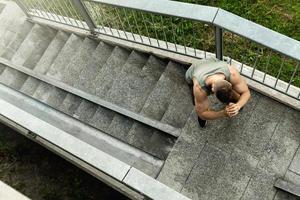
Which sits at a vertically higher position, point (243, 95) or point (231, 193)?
point (243, 95)

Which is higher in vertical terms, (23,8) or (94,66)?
(23,8)

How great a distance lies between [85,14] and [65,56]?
4.11 feet

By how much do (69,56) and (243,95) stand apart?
12.0 feet

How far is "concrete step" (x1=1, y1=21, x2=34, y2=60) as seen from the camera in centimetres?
833

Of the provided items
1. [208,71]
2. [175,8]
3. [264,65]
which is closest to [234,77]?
[208,71]

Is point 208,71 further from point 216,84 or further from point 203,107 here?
Answer: point 203,107

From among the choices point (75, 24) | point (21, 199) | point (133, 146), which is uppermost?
point (75, 24)

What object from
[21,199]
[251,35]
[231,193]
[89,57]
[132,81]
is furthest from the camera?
[89,57]

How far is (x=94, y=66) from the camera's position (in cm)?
726

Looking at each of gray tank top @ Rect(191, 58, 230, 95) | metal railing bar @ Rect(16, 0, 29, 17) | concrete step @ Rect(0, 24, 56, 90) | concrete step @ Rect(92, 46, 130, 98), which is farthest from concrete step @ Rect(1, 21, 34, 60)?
gray tank top @ Rect(191, 58, 230, 95)

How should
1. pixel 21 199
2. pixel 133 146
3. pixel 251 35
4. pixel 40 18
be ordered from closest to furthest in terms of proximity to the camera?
pixel 251 35, pixel 21 199, pixel 133 146, pixel 40 18

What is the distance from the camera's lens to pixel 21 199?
5129mm

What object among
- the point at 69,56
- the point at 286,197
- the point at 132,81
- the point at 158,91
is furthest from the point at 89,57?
the point at 286,197

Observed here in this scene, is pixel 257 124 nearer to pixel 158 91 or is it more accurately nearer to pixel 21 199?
pixel 158 91
